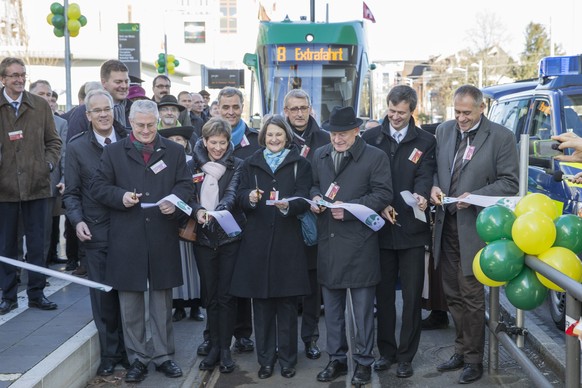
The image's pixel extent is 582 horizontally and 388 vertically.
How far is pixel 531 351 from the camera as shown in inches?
263

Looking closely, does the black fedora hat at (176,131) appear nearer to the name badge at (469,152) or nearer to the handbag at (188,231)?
the handbag at (188,231)

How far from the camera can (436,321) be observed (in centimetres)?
754

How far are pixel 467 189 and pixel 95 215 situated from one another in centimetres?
288

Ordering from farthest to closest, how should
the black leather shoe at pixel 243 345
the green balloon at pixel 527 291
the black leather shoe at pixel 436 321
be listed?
the black leather shoe at pixel 436 321 < the black leather shoe at pixel 243 345 < the green balloon at pixel 527 291

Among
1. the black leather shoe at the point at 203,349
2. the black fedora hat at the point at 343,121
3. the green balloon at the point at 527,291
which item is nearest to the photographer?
the green balloon at the point at 527,291

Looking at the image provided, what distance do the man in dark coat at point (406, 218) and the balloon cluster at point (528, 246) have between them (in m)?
1.08

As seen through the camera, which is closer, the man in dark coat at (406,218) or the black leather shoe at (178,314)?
the man in dark coat at (406,218)

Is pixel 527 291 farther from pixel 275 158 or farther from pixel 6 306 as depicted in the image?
pixel 6 306

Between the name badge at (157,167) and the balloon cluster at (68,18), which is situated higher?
the balloon cluster at (68,18)

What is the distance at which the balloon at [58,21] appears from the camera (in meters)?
15.6

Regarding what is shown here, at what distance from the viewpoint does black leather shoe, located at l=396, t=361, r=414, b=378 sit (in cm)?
607

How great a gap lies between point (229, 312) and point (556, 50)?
5487cm

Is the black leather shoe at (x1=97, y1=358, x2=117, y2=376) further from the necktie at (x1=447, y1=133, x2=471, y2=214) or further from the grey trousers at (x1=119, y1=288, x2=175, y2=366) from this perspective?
the necktie at (x1=447, y1=133, x2=471, y2=214)

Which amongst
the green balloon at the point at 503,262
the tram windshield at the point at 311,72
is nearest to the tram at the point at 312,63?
the tram windshield at the point at 311,72
